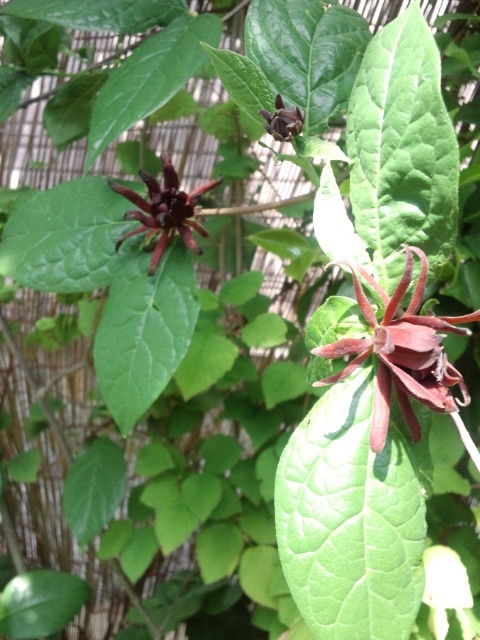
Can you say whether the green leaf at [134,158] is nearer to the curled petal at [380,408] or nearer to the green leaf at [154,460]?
the green leaf at [154,460]

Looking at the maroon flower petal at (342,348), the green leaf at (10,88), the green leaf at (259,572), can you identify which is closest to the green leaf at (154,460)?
the green leaf at (259,572)

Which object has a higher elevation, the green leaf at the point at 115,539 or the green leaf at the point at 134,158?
the green leaf at the point at 134,158

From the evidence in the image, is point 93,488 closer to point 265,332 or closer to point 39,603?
point 39,603

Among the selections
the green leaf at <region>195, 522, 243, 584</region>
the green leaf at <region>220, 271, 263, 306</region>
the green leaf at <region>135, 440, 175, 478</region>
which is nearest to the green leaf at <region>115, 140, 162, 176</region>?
the green leaf at <region>220, 271, 263, 306</region>

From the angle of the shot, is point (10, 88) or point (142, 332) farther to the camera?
point (10, 88)

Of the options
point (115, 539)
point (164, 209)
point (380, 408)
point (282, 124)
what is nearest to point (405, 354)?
point (380, 408)

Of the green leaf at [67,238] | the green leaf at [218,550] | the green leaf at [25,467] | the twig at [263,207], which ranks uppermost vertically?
the twig at [263,207]
